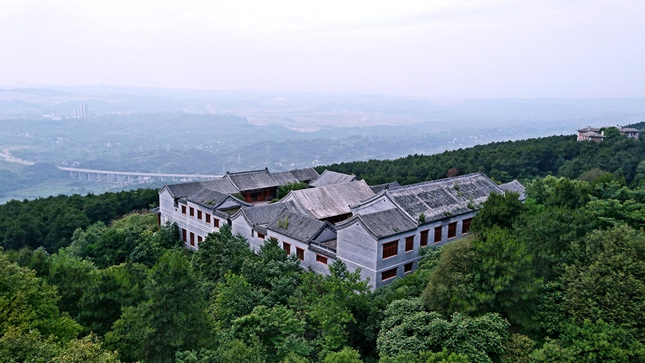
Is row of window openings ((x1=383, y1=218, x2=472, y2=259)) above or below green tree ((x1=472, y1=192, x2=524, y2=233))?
below

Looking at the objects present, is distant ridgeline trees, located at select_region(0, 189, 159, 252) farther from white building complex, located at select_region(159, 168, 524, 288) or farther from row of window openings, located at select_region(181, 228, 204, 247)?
row of window openings, located at select_region(181, 228, 204, 247)

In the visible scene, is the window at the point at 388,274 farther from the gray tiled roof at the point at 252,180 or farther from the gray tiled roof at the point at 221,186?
the gray tiled roof at the point at 252,180

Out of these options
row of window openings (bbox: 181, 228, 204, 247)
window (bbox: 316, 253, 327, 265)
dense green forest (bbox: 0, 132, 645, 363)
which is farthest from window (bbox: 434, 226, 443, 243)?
row of window openings (bbox: 181, 228, 204, 247)

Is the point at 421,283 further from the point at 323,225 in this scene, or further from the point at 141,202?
the point at 141,202

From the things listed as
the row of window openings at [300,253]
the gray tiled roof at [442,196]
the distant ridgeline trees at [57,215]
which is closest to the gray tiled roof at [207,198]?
the row of window openings at [300,253]

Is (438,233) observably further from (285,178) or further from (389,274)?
(285,178)

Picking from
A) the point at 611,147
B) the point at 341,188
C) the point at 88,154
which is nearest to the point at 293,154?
the point at 88,154

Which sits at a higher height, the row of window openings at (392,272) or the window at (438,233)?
the window at (438,233)

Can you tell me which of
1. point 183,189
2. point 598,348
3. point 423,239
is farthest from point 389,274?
point 183,189
